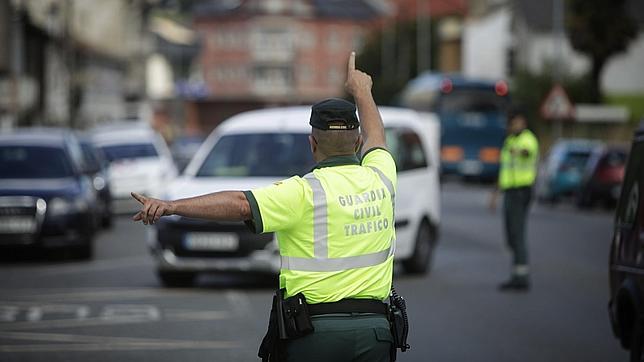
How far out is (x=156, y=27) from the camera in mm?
168125

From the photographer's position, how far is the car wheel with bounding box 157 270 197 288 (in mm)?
16328

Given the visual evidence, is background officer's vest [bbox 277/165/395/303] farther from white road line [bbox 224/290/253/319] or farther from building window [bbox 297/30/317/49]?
building window [bbox 297/30/317/49]

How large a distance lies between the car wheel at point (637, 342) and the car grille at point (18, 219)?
447 inches

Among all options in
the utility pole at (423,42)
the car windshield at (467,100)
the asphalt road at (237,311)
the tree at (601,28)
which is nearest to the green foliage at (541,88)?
the tree at (601,28)

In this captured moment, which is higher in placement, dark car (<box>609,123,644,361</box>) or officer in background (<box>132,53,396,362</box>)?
officer in background (<box>132,53,396,362</box>)

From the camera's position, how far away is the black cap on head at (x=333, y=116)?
585cm

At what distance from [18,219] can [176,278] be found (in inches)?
153

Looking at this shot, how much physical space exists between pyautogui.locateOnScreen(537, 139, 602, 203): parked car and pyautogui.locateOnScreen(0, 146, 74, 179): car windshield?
826 inches

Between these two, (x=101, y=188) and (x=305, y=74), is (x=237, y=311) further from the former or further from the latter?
(x=305, y=74)

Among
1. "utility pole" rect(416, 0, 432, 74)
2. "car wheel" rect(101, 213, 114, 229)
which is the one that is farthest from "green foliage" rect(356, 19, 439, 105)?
"car wheel" rect(101, 213, 114, 229)

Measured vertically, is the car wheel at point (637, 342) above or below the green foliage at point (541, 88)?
above

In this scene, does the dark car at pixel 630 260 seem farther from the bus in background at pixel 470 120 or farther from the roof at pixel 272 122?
the bus in background at pixel 470 120

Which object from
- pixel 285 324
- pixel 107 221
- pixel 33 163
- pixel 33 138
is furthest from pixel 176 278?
pixel 107 221

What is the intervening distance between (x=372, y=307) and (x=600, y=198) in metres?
31.6
